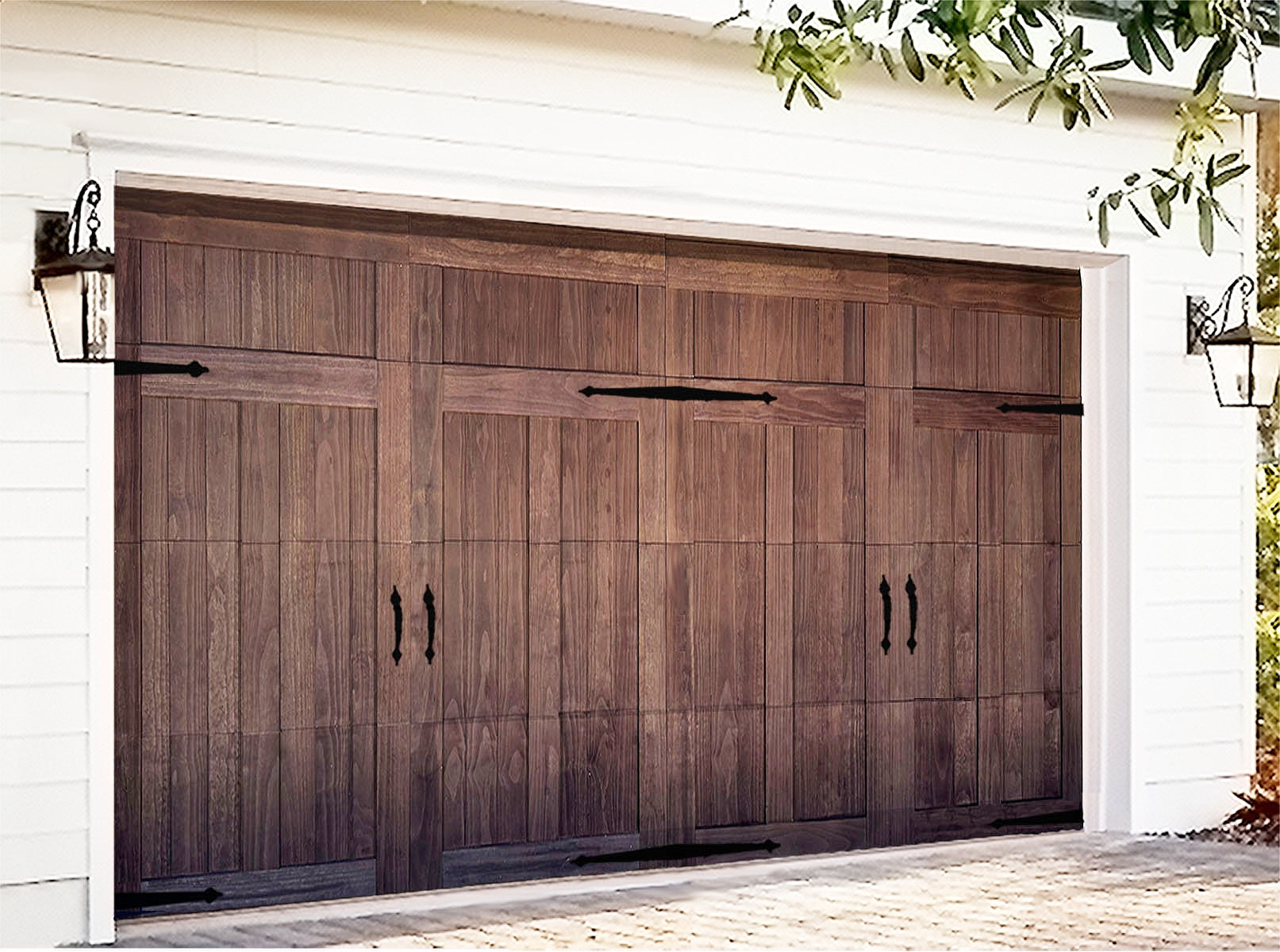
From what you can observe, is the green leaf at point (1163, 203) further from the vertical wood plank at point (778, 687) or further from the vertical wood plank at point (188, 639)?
the vertical wood plank at point (778, 687)

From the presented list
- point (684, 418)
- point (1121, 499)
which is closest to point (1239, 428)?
point (1121, 499)

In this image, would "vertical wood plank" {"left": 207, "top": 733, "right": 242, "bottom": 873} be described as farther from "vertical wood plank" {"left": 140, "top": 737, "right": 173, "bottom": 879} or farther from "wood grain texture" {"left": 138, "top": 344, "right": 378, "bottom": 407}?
"wood grain texture" {"left": 138, "top": 344, "right": 378, "bottom": 407}

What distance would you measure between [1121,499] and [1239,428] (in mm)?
563

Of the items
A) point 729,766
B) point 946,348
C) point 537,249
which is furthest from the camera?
point 946,348

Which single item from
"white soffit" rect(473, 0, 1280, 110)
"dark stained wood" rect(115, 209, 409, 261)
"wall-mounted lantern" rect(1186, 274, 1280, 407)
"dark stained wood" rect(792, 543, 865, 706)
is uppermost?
"white soffit" rect(473, 0, 1280, 110)

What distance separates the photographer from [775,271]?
6.12 metres

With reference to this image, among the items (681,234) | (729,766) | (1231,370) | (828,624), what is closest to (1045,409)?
(1231,370)

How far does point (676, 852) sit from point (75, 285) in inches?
103

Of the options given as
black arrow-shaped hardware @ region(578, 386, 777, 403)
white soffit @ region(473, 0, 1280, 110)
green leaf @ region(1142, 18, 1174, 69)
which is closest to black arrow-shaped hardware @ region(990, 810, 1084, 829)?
black arrow-shaped hardware @ region(578, 386, 777, 403)

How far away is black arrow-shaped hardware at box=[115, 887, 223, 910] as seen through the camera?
505cm

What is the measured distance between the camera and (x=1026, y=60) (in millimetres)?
2074

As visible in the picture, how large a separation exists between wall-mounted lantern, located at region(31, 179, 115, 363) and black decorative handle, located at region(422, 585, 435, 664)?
4.04 ft

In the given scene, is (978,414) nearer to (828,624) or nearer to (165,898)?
(828,624)

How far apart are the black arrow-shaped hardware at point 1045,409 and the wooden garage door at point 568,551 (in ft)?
0.09
